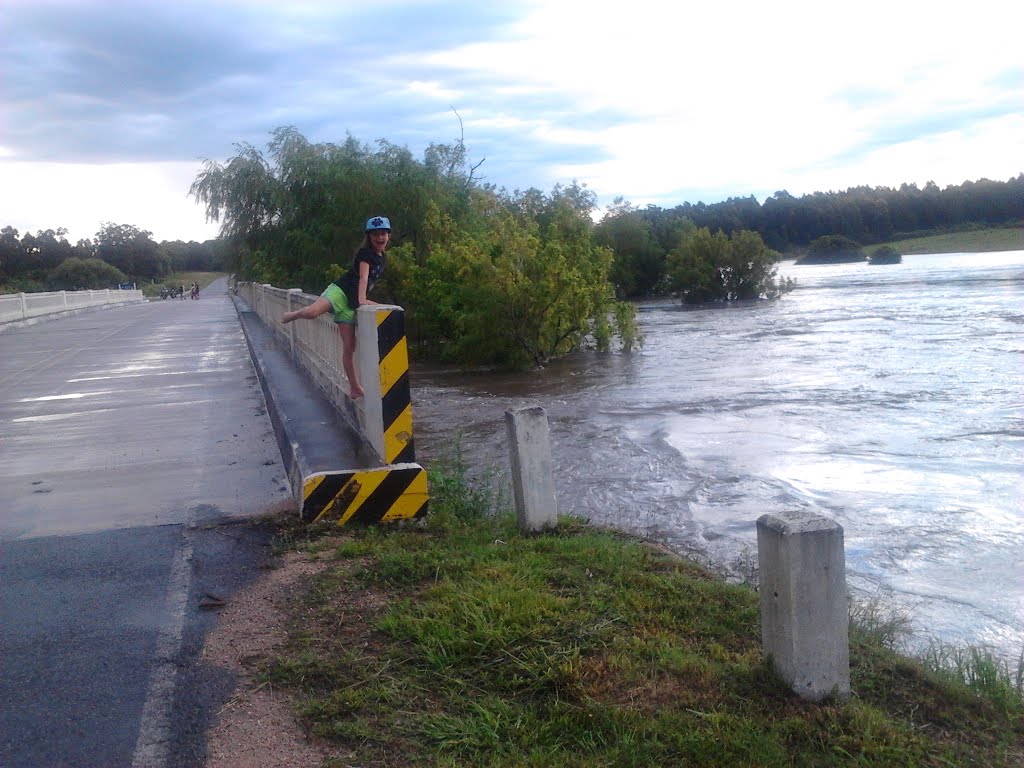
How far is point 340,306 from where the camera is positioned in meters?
8.02

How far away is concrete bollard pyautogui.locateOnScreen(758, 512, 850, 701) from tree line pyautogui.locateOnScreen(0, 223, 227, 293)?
233 feet

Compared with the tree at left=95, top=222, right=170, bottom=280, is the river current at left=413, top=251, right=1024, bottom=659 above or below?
below

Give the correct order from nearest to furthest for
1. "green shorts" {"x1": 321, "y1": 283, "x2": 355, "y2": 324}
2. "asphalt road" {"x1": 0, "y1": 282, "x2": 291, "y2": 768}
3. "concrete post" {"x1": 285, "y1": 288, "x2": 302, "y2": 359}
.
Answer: "asphalt road" {"x1": 0, "y1": 282, "x2": 291, "y2": 768}
"green shorts" {"x1": 321, "y1": 283, "x2": 355, "y2": 324}
"concrete post" {"x1": 285, "y1": 288, "x2": 302, "y2": 359}

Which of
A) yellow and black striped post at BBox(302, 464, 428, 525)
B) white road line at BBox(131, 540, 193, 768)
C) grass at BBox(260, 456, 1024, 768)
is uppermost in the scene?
yellow and black striped post at BBox(302, 464, 428, 525)

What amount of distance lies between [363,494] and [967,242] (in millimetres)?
78040

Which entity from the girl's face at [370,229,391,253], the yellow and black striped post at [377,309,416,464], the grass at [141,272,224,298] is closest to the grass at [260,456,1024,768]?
the yellow and black striped post at [377,309,416,464]

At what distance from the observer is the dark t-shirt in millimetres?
7871

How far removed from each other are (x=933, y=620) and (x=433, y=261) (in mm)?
18236

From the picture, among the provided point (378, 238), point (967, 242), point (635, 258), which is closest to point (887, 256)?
point (967, 242)

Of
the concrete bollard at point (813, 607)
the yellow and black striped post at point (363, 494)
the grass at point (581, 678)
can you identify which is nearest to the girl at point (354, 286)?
the yellow and black striped post at point (363, 494)

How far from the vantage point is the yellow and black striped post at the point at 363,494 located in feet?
19.3

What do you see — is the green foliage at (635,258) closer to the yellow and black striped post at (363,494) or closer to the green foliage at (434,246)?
the green foliage at (434,246)

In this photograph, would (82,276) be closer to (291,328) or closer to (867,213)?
(867,213)

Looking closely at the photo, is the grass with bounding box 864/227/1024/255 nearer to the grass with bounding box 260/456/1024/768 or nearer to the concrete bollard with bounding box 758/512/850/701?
the grass with bounding box 260/456/1024/768
